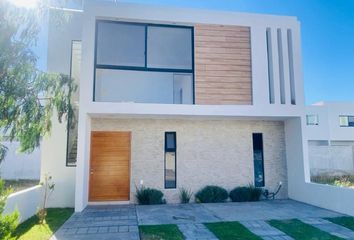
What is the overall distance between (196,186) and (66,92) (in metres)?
5.75

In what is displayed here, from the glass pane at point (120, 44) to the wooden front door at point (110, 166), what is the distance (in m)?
2.87

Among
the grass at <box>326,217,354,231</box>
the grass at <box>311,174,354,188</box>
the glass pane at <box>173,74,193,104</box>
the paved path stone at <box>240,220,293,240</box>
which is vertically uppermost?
the glass pane at <box>173,74,193,104</box>

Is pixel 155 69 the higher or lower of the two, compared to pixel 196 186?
higher

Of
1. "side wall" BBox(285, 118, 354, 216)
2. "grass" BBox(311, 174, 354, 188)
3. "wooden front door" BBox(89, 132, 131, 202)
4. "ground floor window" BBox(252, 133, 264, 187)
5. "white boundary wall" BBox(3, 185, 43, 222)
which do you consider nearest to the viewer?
"white boundary wall" BBox(3, 185, 43, 222)

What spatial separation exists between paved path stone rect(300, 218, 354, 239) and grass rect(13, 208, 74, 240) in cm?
654

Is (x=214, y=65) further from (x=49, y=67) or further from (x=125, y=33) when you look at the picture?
(x=49, y=67)

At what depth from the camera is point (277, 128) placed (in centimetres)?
1138

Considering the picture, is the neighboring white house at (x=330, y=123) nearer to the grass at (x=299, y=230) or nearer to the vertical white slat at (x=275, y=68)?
the vertical white slat at (x=275, y=68)

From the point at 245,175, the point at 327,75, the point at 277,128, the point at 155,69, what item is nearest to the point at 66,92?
the point at 155,69

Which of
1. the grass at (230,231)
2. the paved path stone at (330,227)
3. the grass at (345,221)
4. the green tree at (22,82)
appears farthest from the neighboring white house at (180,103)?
the grass at (230,231)

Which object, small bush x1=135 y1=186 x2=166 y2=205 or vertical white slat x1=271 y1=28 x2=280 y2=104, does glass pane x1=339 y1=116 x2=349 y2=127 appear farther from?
small bush x1=135 y1=186 x2=166 y2=205

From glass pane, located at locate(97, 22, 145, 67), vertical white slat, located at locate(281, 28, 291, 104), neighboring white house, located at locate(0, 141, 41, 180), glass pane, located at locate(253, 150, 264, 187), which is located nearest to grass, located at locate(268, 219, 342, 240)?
glass pane, located at locate(253, 150, 264, 187)

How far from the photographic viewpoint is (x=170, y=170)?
10539 millimetres

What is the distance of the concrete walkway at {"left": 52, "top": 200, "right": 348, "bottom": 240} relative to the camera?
6.41m
